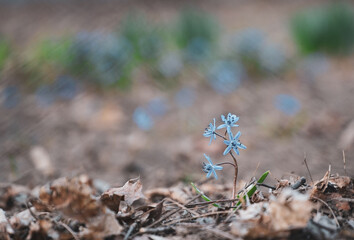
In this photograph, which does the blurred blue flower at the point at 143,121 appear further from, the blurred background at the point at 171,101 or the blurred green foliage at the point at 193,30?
the blurred green foliage at the point at 193,30

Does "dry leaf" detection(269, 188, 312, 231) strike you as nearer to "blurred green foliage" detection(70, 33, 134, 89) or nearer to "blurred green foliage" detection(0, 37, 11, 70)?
"blurred green foliage" detection(70, 33, 134, 89)

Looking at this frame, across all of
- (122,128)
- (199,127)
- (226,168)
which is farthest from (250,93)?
(226,168)

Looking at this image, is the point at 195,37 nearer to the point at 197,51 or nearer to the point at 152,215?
the point at 197,51

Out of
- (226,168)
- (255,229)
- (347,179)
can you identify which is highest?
(226,168)

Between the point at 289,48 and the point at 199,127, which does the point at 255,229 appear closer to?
the point at 199,127

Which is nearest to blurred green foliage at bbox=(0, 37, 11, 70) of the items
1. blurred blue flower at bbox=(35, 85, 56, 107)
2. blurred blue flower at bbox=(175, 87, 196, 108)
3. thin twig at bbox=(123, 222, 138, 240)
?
blurred blue flower at bbox=(35, 85, 56, 107)

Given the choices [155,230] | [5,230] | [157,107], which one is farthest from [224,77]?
[5,230]
